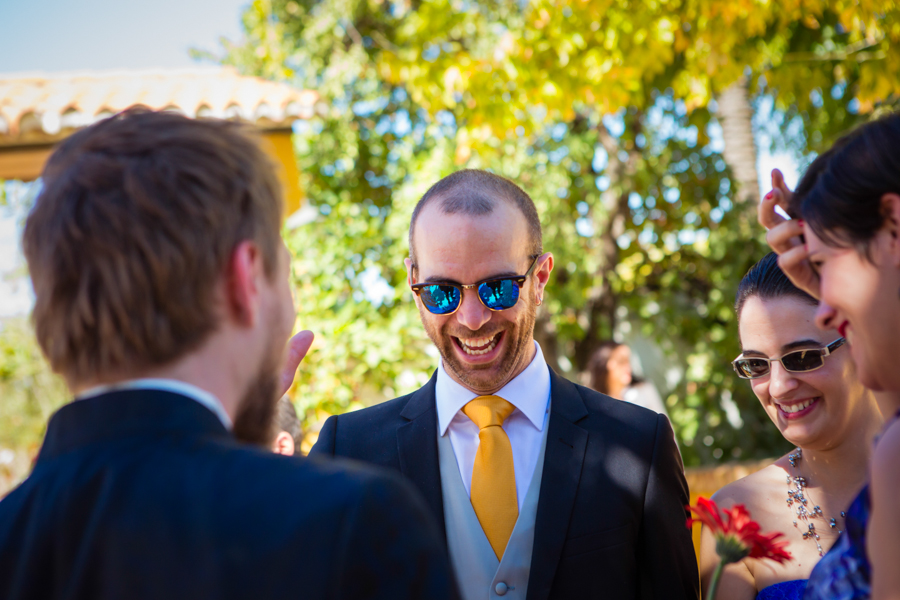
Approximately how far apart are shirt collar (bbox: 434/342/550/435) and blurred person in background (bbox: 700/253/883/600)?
59cm

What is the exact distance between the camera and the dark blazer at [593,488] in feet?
6.36

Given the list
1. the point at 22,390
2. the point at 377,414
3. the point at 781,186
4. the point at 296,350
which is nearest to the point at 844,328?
the point at 781,186

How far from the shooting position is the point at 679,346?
24.3ft

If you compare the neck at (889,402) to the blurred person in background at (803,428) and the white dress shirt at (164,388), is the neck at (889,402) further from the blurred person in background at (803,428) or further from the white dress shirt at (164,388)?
the white dress shirt at (164,388)

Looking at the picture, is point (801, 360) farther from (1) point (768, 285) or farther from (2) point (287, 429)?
(2) point (287, 429)

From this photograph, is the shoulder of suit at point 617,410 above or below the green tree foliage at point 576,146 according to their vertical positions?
below

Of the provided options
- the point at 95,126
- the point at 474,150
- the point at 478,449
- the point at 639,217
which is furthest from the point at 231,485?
the point at 639,217

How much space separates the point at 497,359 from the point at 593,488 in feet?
1.56

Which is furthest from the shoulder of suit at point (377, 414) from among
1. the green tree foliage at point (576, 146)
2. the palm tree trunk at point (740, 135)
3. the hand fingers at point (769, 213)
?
the palm tree trunk at point (740, 135)

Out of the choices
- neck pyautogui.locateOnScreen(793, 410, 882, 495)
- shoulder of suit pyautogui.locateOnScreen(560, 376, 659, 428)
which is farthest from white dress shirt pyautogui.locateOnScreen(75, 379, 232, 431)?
neck pyautogui.locateOnScreen(793, 410, 882, 495)

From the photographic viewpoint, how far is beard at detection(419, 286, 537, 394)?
7.26 ft

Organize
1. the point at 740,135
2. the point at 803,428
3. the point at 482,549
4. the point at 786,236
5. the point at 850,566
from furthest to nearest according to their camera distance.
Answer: the point at 740,135, the point at 803,428, the point at 482,549, the point at 786,236, the point at 850,566

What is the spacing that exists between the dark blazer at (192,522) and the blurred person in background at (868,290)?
637mm

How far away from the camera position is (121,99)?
5.96 meters
